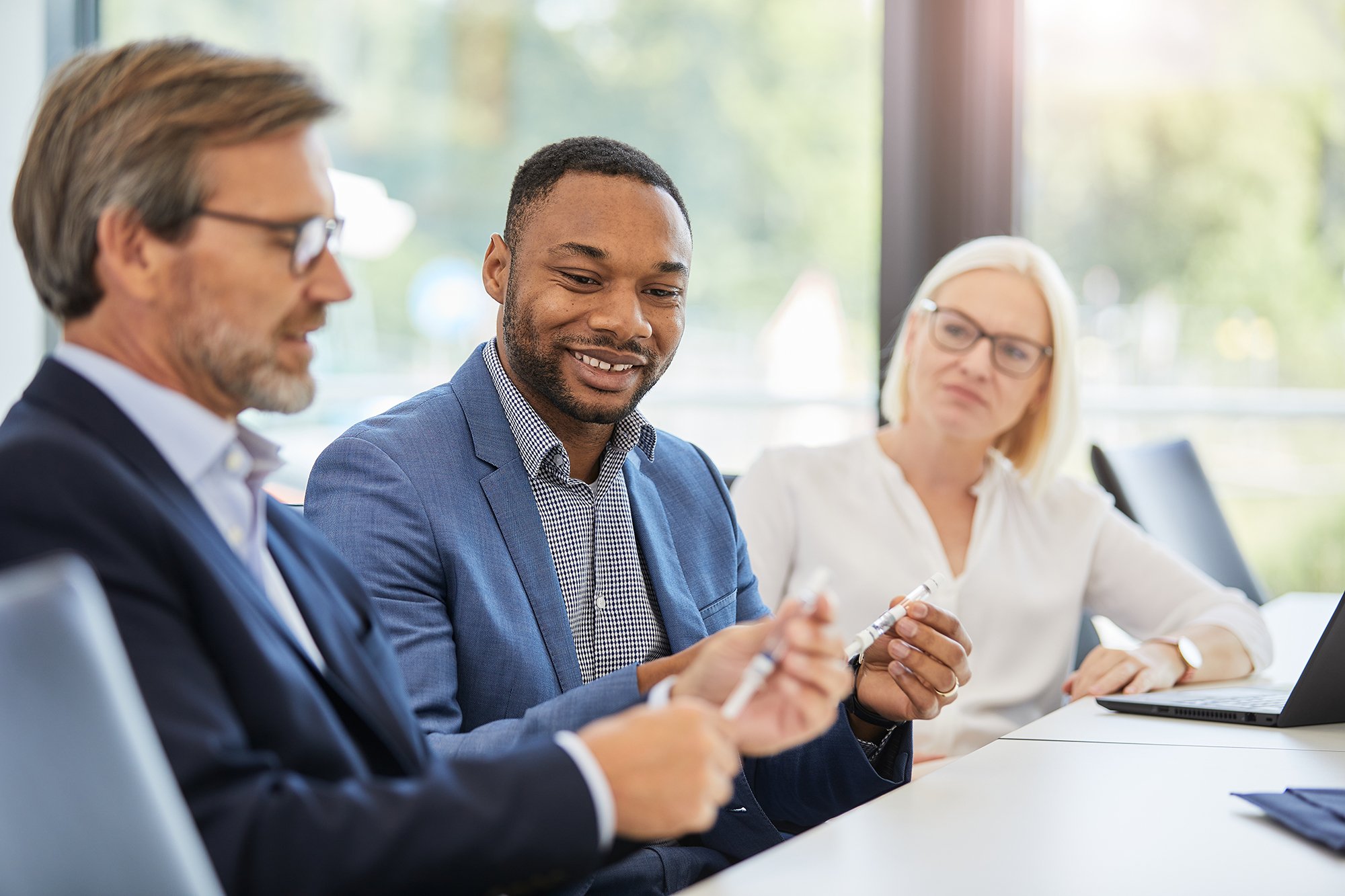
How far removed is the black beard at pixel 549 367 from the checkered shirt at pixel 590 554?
30 millimetres

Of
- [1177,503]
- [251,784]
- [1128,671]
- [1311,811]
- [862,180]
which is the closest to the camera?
[251,784]

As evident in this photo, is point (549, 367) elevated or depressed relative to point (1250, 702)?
elevated

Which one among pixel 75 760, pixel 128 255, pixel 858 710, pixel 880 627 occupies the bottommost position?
pixel 858 710

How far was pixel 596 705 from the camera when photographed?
4.13ft

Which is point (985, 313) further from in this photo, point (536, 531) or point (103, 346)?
point (103, 346)

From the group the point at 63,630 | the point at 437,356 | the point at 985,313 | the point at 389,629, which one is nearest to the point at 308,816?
the point at 63,630

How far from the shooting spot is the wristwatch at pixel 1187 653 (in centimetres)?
192

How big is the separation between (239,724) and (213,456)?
8.4 inches

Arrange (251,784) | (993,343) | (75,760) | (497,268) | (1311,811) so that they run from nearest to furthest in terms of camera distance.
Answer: (75,760) → (251,784) → (1311,811) → (497,268) → (993,343)

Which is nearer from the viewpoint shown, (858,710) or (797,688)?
(797,688)

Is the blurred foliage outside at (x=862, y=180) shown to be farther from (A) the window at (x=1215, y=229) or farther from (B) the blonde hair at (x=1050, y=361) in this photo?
(B) the blonde hair at (x=1050, y=361)

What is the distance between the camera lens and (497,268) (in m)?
1.73

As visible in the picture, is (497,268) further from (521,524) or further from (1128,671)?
(1128,671)

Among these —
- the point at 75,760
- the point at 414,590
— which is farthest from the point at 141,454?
the point at 414,590
